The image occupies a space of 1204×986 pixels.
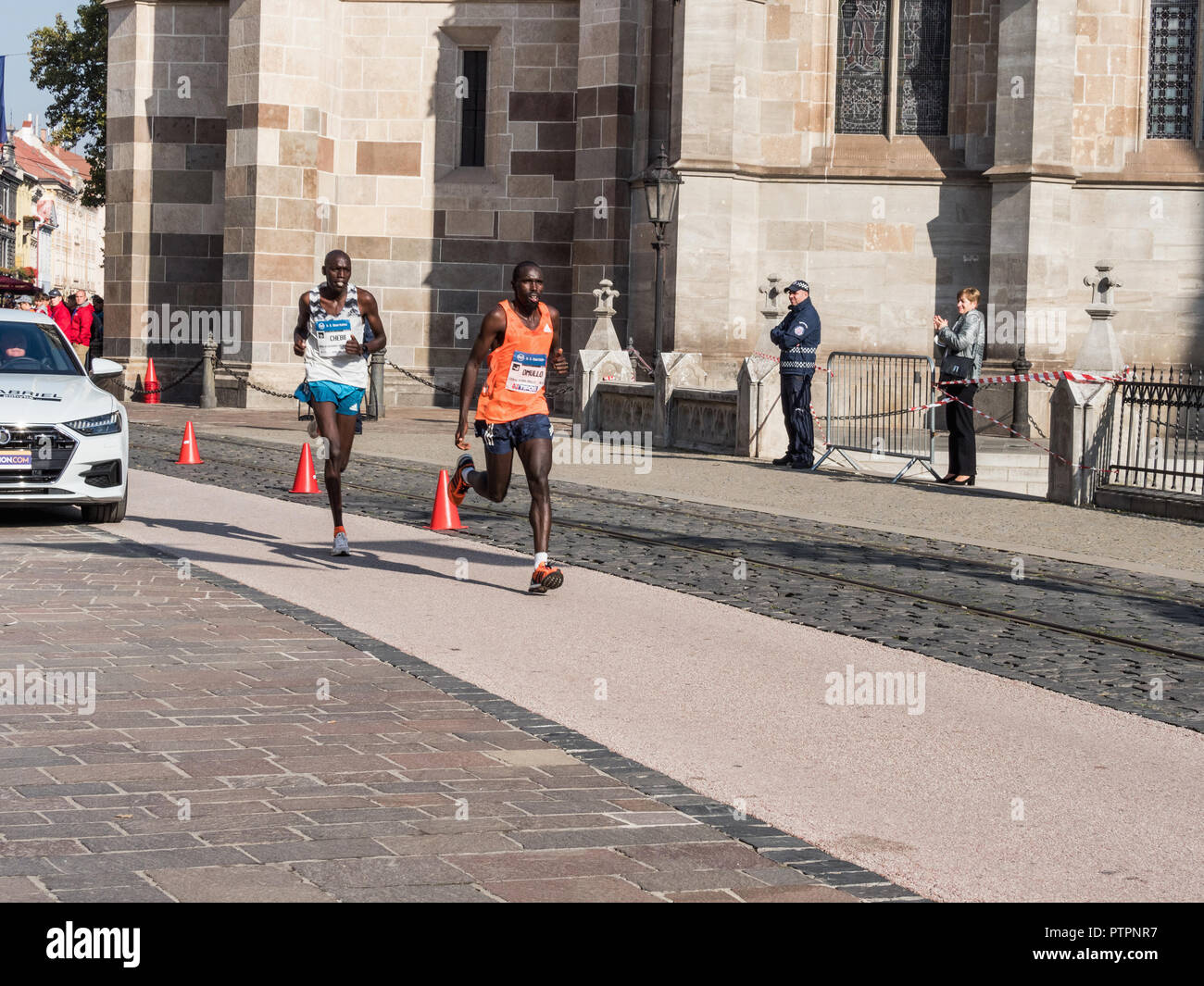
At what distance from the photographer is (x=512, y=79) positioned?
30.6m

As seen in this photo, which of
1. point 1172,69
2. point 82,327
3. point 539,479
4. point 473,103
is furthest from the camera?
point 82,327

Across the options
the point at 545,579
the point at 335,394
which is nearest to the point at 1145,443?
the point at 335,394

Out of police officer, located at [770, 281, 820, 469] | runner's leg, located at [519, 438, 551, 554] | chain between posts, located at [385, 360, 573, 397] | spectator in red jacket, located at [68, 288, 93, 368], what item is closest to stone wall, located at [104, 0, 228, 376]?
spectator in red jacket, located at [68, 288, 93, 368]

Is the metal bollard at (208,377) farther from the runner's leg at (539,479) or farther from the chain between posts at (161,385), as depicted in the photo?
the runner's leg at (539,479)

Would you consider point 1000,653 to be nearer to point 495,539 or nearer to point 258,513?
point 495,539

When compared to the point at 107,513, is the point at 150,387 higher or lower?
higher

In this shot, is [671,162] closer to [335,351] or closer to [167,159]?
[167,159]

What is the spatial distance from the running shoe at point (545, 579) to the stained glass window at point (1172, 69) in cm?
2000

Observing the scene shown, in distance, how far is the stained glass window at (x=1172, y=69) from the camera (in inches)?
1064

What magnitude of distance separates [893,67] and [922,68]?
470mm

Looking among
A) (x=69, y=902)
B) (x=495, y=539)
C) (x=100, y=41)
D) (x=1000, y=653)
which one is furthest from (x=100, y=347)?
(x=69, y=902)

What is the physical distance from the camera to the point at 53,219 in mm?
122750

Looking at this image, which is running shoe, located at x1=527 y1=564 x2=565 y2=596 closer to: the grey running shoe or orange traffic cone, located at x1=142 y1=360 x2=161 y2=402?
the grey running shoe

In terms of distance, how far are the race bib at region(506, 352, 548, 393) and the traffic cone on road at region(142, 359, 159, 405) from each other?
22.2 metres
